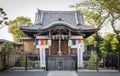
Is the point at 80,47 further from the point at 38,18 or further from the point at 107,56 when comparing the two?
the point at 38,18

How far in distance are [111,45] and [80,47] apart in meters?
6.50

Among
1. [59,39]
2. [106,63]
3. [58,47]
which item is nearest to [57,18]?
[58,47]

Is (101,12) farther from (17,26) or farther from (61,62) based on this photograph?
(17,26)

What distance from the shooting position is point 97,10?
33.5 meters

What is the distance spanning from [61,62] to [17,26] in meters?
35.6

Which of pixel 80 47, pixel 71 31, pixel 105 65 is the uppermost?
pixel 71 31

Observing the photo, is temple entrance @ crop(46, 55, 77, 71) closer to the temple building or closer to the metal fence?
the temple building

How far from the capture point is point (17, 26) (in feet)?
186

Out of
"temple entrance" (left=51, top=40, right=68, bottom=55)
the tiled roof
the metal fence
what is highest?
the tiled roof

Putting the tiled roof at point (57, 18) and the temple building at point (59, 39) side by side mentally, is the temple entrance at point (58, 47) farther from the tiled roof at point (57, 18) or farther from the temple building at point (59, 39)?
the tiled roof at point (57, 18)

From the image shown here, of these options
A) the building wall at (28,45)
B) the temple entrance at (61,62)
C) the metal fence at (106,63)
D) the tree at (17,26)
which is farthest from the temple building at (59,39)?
the tree at (17,26)

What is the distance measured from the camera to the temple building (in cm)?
2234

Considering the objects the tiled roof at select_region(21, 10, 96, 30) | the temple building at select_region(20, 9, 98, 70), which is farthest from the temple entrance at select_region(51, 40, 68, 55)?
the tiled roof at select_region(21, 10, 96, 30)

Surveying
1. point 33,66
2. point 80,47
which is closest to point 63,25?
point 80,47
